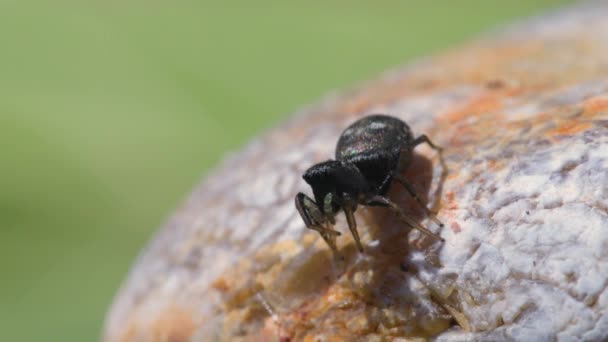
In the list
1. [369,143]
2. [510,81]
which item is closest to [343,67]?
[510,81]

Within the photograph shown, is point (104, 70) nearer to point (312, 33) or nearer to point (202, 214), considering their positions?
point (312, 33)

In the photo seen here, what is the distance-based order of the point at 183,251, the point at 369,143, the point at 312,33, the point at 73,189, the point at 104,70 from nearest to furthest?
1. the point at 369,143
2. the point at 183,251
3. the point at 73,189
4. the point at 104,70
5. the point at 312,33

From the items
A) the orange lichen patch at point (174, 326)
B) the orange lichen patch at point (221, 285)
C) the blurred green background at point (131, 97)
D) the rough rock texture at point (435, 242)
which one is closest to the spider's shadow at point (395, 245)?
the rough rock texture at point (435, 242)

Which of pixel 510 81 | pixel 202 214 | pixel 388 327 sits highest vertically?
pixel 202 214

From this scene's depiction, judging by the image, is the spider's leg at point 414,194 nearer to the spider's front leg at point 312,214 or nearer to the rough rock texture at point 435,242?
the rough rock texture at point 435,242

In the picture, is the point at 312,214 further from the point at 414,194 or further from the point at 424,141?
the point at 424,141

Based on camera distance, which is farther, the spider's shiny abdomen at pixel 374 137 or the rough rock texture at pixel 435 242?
the spider's shiny abdomen at pixel 374 137
